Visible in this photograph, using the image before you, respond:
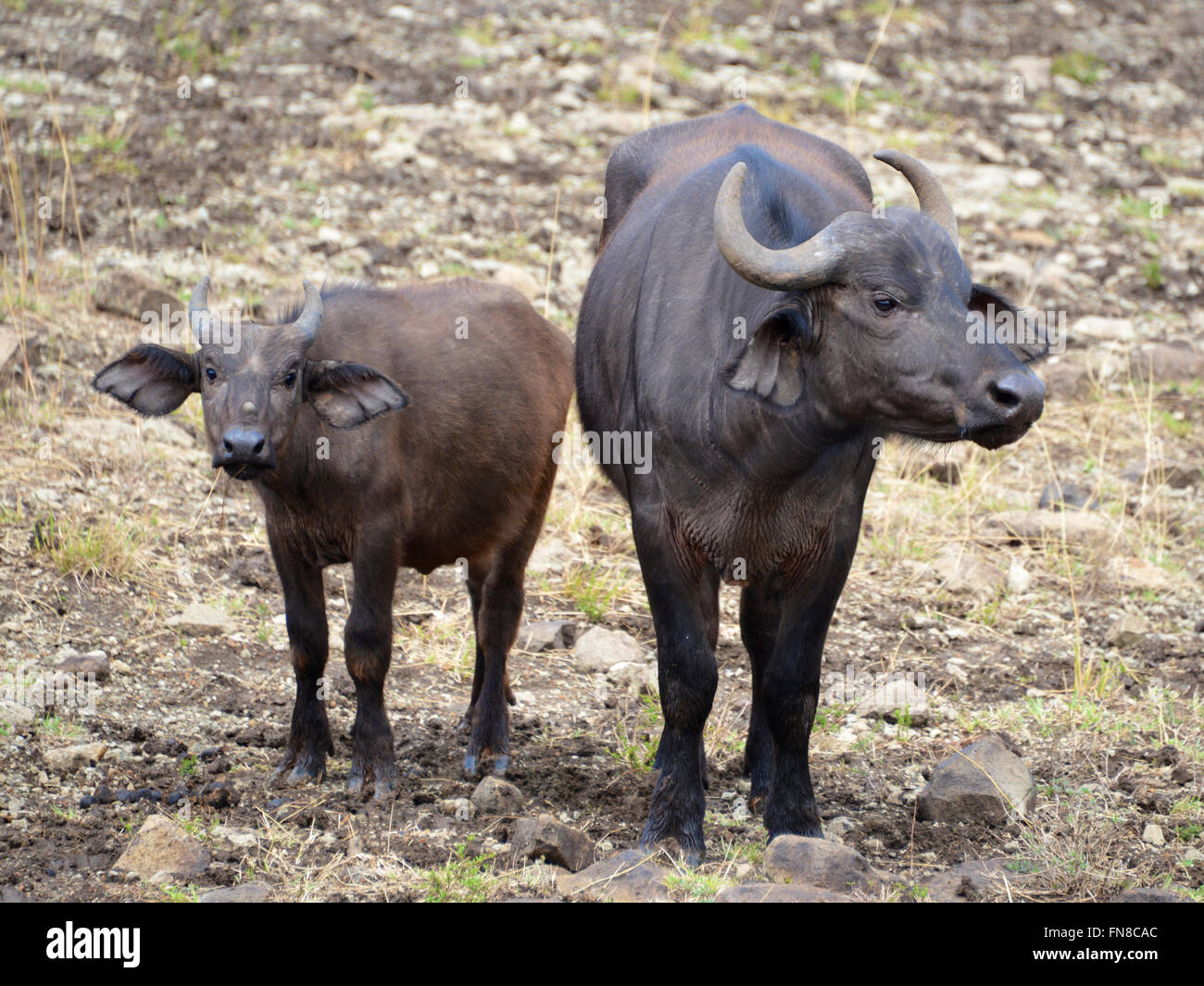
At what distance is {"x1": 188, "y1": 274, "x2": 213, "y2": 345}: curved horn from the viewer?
5496 mm

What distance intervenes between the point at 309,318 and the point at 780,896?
9.20ft

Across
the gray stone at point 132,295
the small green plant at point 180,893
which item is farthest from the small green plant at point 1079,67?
the small green plant at point 180,893

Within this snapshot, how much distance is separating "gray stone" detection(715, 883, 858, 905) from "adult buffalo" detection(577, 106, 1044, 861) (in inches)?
27.7

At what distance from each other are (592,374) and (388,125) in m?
6.92

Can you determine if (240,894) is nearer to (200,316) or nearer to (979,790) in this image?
(200,316)

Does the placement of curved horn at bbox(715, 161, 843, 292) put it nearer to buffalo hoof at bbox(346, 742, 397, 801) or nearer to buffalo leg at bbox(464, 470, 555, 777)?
buffalo leg at bbox(464, 470, 555, 777)

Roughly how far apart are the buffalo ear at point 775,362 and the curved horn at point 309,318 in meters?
1.80

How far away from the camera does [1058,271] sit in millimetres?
11430

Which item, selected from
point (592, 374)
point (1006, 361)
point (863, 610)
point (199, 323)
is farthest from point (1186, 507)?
point (199, 323)

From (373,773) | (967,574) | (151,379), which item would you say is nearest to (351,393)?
(151,379)

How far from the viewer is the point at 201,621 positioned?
267 inches

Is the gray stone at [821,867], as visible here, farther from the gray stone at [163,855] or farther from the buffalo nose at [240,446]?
the buffalo nose at [240,446]

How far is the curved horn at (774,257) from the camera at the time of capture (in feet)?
14.6

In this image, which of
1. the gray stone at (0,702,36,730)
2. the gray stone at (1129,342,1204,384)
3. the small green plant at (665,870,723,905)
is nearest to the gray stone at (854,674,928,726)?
the small green plant at (665,870,723,905)
